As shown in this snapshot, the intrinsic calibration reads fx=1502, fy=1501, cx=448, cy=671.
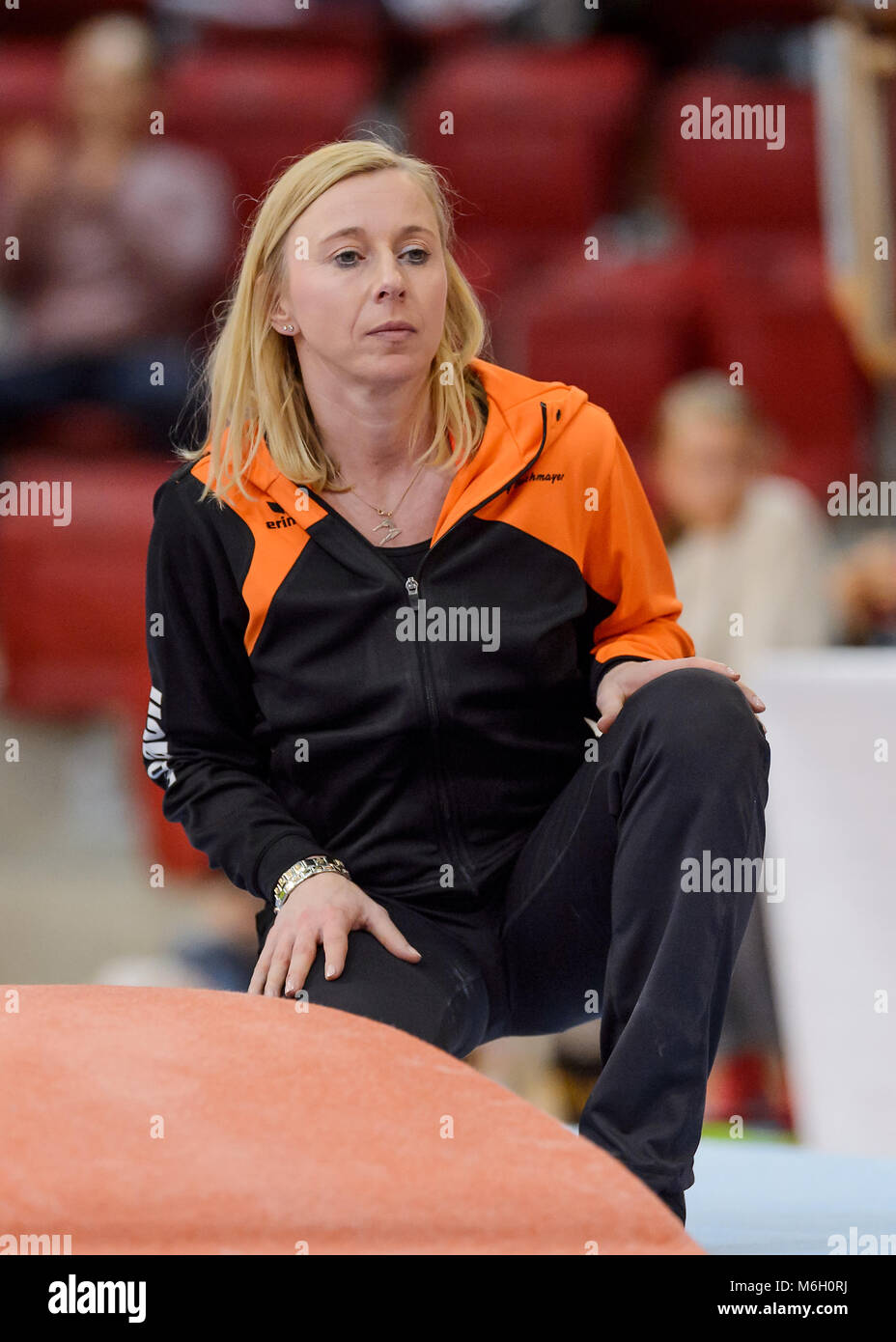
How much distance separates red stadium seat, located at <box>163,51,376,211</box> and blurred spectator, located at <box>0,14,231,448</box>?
0.69ft

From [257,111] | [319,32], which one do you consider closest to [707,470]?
[257,111]

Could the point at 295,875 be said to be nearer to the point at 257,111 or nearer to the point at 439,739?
the point at 439,739

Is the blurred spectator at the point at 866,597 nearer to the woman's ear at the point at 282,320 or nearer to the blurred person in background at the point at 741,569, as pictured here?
the blurred person in background at the point at 741,569

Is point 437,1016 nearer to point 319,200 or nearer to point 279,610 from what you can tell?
point 279,610

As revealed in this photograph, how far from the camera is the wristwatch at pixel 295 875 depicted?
39.1 inches

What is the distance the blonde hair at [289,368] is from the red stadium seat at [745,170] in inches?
84.2

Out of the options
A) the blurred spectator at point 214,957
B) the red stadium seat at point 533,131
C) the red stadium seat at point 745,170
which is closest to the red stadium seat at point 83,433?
the red stadium seat at point 533,131

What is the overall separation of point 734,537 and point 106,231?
149 cm

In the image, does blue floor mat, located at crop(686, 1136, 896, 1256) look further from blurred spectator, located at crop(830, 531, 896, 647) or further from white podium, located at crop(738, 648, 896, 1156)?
→ blurred spectator, located at crop(830, 531, 896, 647)

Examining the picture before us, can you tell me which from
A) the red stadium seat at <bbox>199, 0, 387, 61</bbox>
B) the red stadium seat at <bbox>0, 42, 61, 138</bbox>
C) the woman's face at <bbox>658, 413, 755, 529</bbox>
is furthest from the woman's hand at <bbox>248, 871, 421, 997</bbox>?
the red stadium seat at <bbox>199, 0, 387, 61</bbox>

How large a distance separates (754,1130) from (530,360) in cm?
150

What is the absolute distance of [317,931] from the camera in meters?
0.97

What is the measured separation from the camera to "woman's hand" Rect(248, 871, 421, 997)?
0.96 m
